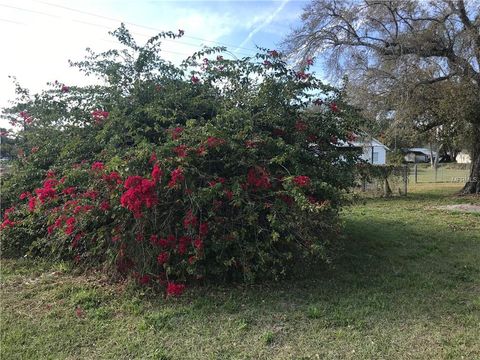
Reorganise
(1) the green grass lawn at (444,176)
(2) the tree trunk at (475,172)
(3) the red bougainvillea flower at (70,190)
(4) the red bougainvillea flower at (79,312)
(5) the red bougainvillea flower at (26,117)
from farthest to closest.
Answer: (1) the green grass lawn at (444,176) < (2) the tree trunk at (475,172) < (5) the red bougainvillea flower at (26,117) < (3) the red bougainvillea flower at (70,190) < (4) the red bougainvillea flower at (79,312)

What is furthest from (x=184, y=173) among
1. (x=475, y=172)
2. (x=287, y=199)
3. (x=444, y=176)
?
(x=444, y=176)

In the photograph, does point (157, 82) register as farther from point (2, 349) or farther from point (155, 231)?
point (2, 349)

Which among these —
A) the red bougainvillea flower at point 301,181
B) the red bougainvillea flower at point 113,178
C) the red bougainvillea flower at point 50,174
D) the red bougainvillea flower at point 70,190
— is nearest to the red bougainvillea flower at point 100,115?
the red bougainvillea flower at point 50,174

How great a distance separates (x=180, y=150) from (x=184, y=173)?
33cm

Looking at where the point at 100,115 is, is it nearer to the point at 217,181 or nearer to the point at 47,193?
the point at 47,193

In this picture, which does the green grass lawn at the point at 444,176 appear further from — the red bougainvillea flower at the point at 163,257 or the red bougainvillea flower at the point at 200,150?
the red bougainvillea flower at the point at 163,257

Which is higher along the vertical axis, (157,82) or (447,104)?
(447,104)

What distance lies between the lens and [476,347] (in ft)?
10.8

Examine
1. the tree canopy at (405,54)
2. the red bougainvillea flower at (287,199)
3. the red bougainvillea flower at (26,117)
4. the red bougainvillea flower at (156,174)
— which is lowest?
the red bougainvillea flower at (287,199)

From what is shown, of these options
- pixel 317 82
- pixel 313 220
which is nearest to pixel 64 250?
pixel 313 220

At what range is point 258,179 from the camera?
4543 mm

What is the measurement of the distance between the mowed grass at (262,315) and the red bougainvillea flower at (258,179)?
1.05 metres

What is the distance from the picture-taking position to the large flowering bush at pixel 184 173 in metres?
4.38

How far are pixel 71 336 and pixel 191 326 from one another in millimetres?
948
